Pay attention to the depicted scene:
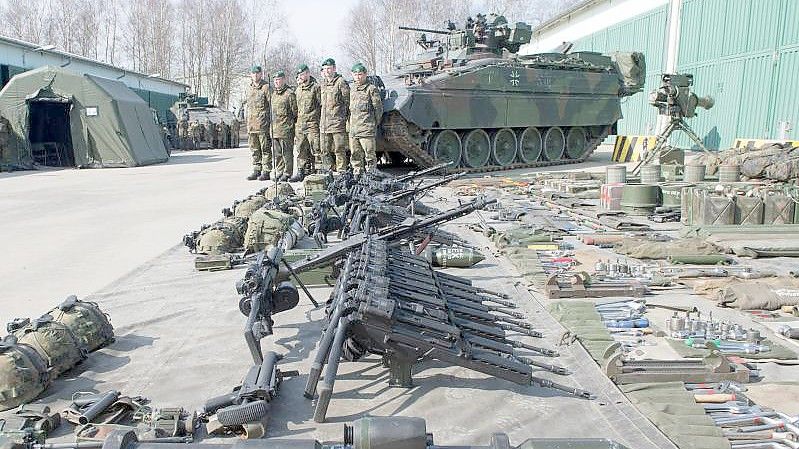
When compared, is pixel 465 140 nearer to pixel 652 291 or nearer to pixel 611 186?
pixel 611 186

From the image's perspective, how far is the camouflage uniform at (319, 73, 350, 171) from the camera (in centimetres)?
1463

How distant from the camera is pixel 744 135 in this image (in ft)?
65.8

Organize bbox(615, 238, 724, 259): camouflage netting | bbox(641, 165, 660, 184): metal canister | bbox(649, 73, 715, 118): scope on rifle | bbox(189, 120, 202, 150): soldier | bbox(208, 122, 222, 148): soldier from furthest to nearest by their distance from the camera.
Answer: bbox(208, 122, 222, 148): soldier → bbox(189, 120, 202, 150): soldier → bbox(649, 73, 715, 118): scope on rifle → bbox(641, 165, 660, 184): metal canister → bbox(615, 238, 724, 259): camouflage netting

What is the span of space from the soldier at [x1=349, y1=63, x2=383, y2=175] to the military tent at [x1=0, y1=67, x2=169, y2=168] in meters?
8.69

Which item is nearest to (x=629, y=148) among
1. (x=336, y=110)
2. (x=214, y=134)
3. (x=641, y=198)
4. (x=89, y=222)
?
(x=336, y=110)

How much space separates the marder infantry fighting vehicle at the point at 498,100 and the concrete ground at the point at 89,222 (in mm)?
4243

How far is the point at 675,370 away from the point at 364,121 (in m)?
10.9

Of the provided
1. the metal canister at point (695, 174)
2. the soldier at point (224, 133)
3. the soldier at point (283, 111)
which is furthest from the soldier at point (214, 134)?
the metal canister at point (695, 174)

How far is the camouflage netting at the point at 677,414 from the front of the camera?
130 inches

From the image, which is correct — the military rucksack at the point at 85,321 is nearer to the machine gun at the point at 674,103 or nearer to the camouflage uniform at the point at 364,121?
the camouflage uniform at the point at 364,121

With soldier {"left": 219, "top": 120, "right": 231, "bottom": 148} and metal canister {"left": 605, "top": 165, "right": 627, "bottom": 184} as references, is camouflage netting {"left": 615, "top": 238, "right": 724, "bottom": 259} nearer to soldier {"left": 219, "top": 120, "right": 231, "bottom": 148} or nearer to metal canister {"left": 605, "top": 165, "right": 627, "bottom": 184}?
metal canister {"left": 605, "top": 165, "right": 627, "bottom": 184}

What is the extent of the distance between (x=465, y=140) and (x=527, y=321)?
12534 mm

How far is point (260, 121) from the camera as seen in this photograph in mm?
15555

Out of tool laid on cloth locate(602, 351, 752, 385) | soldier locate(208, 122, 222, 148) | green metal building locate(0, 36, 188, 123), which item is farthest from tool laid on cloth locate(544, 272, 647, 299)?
soldier locate(208, 122, 222, 148)
